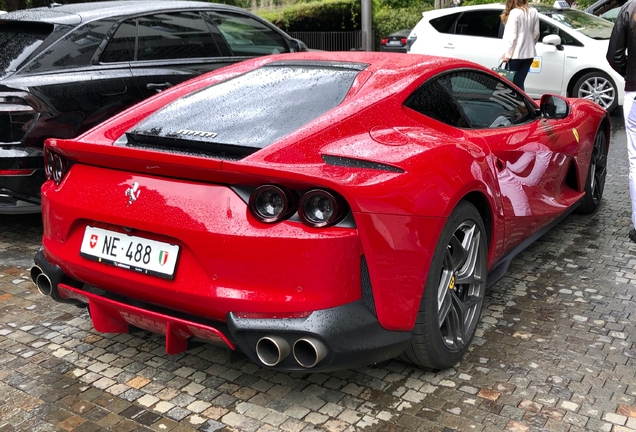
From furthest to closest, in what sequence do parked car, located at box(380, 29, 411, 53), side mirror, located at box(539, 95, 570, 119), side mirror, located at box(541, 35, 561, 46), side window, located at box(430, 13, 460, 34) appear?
parked car, located at box(380, 29, 411, 53)
side window, located at box(430, 13, 460, 34)
side mirror, located at box(541, 35, 561, 46)
side mirror, located at box(539, 95, 570, 119)

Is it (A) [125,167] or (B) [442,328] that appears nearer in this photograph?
(A) [125,167]

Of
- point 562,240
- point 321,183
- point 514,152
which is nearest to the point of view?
point 321,183

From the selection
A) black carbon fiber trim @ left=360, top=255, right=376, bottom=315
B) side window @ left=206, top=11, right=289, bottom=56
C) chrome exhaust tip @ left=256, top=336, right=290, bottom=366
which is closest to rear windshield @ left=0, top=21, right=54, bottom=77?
side window @ left=206, top=11, right=289, bottom=56

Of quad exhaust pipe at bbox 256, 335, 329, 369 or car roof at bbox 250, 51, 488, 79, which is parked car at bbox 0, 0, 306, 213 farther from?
quad exhaust pipe at bbox 256, 335, 329, 369

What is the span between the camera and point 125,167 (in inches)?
123

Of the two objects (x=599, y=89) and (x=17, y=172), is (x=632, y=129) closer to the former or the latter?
(x=17, y=172)

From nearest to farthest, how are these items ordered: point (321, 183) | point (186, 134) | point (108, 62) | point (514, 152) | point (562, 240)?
point (321, 183)
point (186, 134)
point (514, 152)
point (562, 240)
point (108, 62)

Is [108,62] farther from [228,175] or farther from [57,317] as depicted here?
[228,175]

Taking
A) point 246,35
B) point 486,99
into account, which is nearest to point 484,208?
point 486,99

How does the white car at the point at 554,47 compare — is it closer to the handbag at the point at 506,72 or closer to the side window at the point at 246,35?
the handbag at the point at 506,72

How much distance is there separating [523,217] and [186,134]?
2.02 m

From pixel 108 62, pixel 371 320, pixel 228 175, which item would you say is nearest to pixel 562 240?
pixel 371 320

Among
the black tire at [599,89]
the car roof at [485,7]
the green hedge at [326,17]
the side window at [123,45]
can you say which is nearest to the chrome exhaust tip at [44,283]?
the side window at [123,45]

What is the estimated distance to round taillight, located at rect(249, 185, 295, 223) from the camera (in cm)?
278
